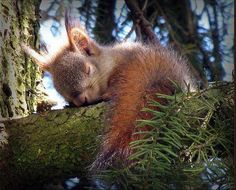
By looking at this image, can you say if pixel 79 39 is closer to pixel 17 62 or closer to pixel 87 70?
pixel 87 70

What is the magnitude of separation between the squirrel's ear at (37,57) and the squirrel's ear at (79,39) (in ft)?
0.39

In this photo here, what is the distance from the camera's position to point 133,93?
121 cm

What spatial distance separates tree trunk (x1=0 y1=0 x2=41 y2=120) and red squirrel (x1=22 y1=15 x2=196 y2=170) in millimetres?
55

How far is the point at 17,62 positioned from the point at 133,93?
54cm

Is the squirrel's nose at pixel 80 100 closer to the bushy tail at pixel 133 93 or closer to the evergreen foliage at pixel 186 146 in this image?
the bushy tail at pixel 133 93

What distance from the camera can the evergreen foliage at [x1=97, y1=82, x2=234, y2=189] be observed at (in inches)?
36.9

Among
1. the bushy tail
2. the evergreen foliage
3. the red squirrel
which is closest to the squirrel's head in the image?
the red squirrel

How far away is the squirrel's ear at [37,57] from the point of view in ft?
5.45

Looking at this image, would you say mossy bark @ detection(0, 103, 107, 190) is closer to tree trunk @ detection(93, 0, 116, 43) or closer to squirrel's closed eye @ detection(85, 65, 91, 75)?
squirrel's closed eye @ detection(85, 65, 91, 75)

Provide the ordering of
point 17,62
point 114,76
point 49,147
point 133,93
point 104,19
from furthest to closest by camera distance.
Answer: point 104,19
point 114,76
point 17,62
point 49,147
point 133,93

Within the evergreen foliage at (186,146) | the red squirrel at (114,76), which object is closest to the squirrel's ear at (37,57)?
the red squirrel at (114,76)

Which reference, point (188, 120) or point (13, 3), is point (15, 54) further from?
point (188, 120)

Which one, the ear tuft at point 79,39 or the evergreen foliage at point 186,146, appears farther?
the ear tuft at point 79,39

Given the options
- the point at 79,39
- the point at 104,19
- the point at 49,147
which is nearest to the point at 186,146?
the point at 49,147
